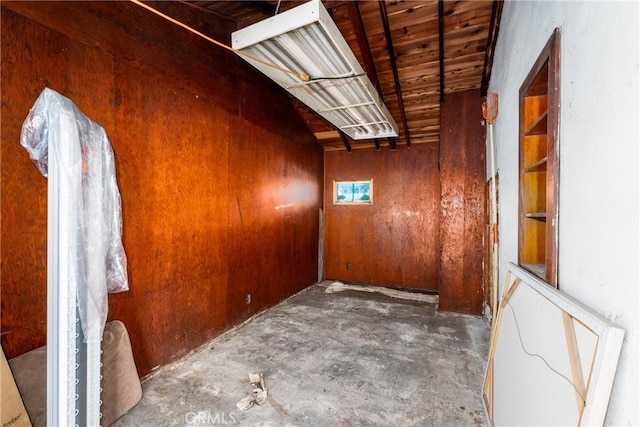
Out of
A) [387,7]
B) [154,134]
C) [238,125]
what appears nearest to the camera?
[154,134]

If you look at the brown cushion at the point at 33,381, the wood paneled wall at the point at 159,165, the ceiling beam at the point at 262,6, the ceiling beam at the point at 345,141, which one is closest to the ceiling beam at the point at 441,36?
the ceiling beam at the point at 262,6

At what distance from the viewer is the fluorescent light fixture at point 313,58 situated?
70.8 inches

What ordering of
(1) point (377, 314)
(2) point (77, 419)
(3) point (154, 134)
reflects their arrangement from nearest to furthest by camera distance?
1. (2) point (77, 419)
2. (3) point (154, 134)
3. (1) point (377, 314)

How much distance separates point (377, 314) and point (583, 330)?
2.91 m

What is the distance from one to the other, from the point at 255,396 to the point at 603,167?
88.7 inches

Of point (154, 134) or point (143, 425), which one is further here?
point (154, 134)

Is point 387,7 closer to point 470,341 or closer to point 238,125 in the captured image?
point 238,125

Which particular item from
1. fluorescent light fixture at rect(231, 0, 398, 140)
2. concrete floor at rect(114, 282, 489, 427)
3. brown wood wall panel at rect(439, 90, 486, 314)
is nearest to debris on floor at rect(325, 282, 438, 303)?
brown wood wall panel at rect(439, 90, 486, 314)

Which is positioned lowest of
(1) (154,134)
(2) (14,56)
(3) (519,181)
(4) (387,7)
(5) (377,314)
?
(5) (377,314)

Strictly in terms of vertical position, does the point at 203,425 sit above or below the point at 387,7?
below

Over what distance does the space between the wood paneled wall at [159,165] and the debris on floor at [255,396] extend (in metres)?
0.82

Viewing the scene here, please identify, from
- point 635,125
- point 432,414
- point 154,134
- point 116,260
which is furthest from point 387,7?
point 432,414

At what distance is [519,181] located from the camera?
1.81 meters

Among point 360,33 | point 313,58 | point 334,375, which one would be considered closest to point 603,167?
Result: point 313,58
